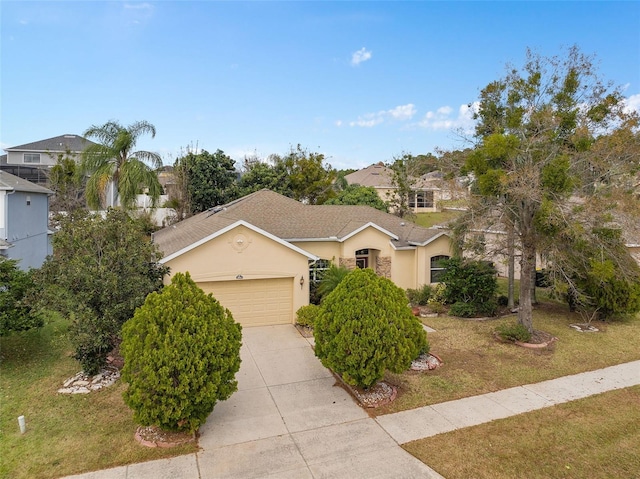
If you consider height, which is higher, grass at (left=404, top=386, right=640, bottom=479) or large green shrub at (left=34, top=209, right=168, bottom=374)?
large green shrub at (left=34, top=209, right=168, bottom=374)

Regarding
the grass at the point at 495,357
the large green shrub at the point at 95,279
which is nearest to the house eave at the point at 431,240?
the grass at the point at 495,357

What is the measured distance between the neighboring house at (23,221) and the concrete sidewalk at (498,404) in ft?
51.2

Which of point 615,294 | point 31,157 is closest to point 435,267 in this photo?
point 615,294

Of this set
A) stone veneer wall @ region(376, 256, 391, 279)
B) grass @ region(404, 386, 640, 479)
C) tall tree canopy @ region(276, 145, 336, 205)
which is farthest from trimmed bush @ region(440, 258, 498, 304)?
tall tree canopy @ region(276, 145, 336, 205)

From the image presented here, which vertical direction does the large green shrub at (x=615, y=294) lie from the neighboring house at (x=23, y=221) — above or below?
below

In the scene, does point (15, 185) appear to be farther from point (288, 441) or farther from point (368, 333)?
point (368, 333)

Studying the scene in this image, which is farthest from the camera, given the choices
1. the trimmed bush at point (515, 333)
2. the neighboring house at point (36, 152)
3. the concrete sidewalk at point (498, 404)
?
the neighboring house at point (36, 152)

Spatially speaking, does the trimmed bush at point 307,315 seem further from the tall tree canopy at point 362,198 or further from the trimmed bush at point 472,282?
the tall tree canopy at point 362,198

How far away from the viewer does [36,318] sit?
1137 cm

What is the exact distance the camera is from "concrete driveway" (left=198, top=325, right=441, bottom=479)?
22.8ft

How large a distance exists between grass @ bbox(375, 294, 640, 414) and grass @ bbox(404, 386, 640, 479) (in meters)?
1.46

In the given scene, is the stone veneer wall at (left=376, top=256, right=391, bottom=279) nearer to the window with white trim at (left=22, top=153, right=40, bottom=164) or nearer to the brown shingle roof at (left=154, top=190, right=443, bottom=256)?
the brown shingle roof at (left=154, top=190, right=443, bottom=256)

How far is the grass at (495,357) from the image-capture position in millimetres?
10031

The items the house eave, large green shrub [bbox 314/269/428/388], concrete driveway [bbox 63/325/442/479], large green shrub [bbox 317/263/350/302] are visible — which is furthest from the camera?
the house eave
